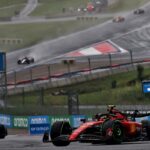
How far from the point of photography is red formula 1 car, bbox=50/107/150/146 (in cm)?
2380

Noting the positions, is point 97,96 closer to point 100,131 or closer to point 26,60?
point 100,131

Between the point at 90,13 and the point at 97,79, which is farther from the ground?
the point at 90,13

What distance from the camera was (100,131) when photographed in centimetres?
2400

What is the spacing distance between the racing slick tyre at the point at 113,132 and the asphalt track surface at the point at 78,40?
67181mm

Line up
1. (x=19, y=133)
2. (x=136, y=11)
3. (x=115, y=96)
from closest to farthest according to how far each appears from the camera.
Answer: (x=19, y=133), (x=115, y=96), (x=136, y=11)

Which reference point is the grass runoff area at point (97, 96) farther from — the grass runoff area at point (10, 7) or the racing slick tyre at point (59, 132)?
the grass runoff area at point (10, 7)

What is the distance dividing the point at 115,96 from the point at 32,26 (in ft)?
216

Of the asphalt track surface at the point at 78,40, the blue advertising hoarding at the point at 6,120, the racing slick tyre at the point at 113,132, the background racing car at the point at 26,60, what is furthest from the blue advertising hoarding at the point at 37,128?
the background racing car at the point at 26,60

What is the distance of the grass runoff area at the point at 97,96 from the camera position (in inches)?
1847

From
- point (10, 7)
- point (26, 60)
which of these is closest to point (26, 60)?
point (26, 60)

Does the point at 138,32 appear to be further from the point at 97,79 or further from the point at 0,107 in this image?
the point at 0,107

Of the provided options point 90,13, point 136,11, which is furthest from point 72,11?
point 136,11

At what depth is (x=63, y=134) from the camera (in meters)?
24.3

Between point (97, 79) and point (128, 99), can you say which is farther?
point (97, 79)
